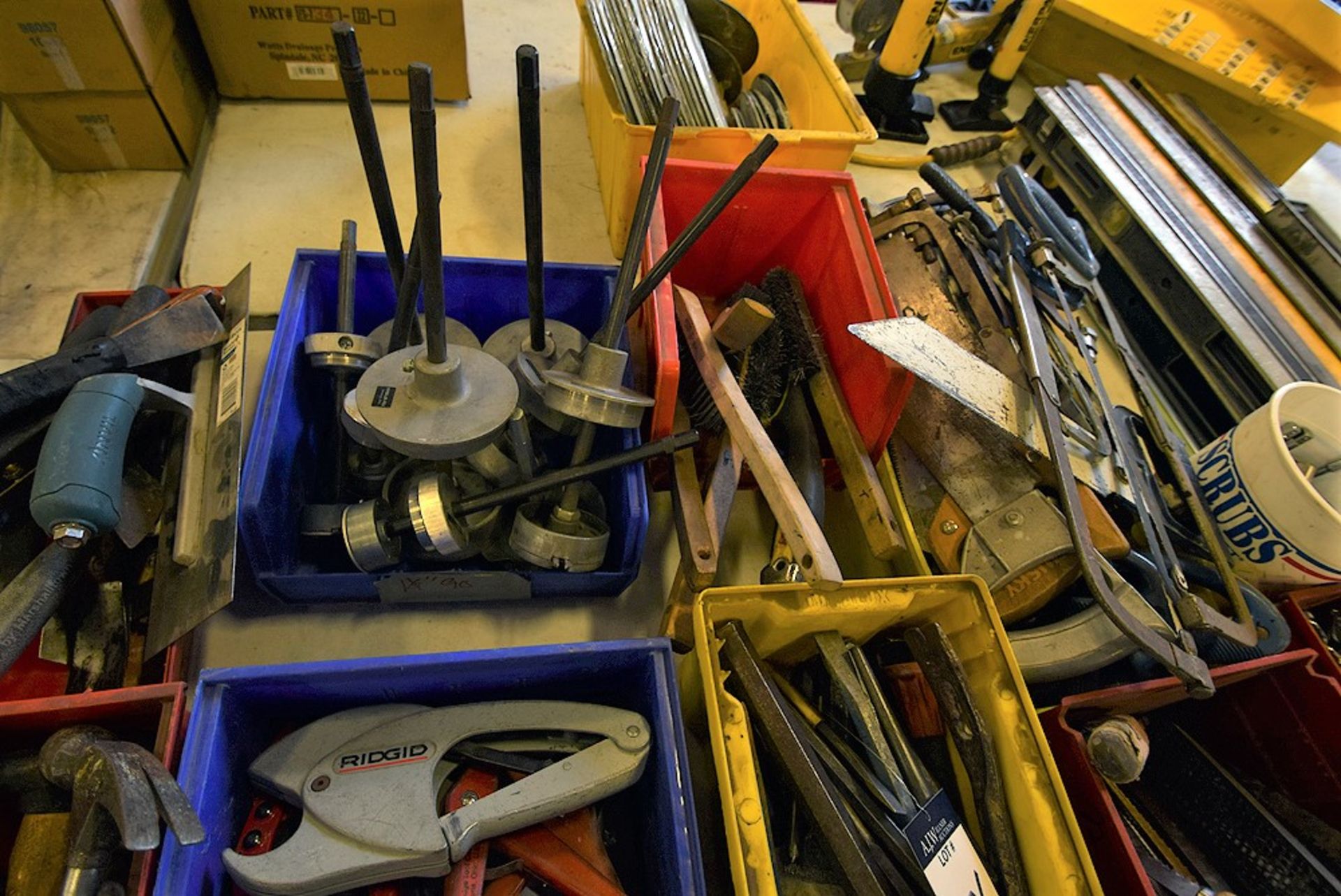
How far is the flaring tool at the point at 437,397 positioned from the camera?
656 millimetres

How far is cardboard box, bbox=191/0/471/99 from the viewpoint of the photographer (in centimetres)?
121

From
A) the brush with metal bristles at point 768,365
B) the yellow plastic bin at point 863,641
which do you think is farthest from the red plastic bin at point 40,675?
the brush with metal bristles at point 768,365

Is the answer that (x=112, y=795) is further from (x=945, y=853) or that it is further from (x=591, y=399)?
(x=945, y=853)

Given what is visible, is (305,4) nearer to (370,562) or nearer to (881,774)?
(370,562)

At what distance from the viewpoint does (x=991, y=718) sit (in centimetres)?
70

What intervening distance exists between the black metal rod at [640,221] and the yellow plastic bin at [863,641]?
0.28 m

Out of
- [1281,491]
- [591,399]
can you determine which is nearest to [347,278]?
[591,399]

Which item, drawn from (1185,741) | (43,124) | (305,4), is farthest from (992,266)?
(43,124)

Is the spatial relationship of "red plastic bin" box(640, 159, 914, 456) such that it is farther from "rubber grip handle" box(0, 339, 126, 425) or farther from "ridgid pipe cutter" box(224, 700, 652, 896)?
"rubber grip handle" box(0, 339, 126, 425)

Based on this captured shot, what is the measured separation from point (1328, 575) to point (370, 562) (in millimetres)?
1010

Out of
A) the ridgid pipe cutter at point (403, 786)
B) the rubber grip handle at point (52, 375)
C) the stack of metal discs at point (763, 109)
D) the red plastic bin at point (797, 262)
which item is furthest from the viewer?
the stack of metal discs at point (763, 109)

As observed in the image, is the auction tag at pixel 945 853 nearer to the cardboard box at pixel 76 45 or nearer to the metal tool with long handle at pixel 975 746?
the metal tool with long handle at pixel 975 746

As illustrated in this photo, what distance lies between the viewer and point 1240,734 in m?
0.82

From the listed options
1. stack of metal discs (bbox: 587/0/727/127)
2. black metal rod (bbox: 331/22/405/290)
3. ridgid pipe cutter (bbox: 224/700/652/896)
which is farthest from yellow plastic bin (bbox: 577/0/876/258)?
ridgid pipe cutter (bbox: 224/700/652/896)
